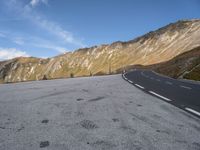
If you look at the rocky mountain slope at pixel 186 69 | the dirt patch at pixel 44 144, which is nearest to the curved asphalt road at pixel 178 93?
the dirt patch at pixel 44 144

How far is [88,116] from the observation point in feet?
23.1

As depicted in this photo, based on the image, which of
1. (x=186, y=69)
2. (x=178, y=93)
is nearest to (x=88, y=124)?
(x=178, y=93)

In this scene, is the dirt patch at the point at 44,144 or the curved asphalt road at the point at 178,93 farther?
the curved asphalt road at the point at 178,93

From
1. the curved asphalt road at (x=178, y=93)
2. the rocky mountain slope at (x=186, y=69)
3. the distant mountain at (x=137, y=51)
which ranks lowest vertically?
the curved asphalt road at (x=178, y=93)

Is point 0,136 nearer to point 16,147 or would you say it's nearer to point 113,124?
A: point 16,147

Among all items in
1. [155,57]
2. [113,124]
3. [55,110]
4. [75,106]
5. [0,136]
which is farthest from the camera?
[155,57]

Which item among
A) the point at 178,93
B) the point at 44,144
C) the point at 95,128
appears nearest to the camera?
the point at 44,144

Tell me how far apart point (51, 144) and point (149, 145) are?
1.57 metres

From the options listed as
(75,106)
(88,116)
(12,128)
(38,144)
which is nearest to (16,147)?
(38,144)

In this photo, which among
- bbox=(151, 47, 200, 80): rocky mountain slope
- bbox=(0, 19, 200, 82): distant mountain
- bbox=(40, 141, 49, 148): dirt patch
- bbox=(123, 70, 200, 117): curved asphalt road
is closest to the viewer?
bbox=(40, 141, 49, 148): dirt patch

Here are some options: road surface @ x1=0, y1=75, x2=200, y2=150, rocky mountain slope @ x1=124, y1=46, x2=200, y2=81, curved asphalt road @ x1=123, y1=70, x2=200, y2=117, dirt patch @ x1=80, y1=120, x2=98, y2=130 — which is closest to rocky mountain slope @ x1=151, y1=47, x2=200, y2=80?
rocky mountain slope @ x1=124, y1=46, x2=200, y2=81

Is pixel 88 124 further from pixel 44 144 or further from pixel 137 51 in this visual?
pixel 137 51

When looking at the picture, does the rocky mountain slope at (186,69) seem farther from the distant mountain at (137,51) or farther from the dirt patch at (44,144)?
the distant mountain at (137,51)

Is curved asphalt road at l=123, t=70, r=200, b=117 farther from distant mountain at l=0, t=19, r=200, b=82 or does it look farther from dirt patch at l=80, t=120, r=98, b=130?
distant mountain at l=0, t=19, r=200, b=82
